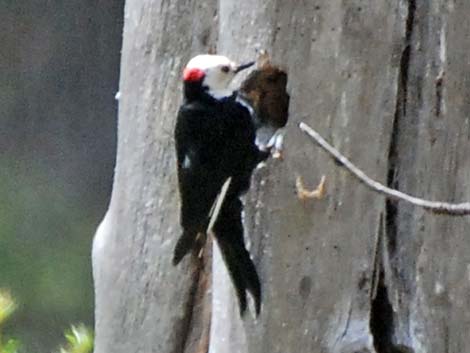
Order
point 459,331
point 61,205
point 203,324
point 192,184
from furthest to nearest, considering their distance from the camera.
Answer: point 61,205 < point 203,324 < point 459,331 < point 192,184

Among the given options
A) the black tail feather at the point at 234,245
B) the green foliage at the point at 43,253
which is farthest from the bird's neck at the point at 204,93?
the green foliage at the point at 43,253

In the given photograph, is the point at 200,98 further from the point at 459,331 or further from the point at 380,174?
the point at 459,331

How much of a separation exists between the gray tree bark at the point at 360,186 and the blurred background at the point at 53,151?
804 millimetres

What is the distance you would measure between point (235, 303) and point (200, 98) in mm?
242

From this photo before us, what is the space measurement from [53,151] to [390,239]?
1066 mm

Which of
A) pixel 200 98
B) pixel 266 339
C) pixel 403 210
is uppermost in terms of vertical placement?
pixel 200 98

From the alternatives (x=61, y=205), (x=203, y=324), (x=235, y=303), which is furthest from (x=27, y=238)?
(x=235, y=303)

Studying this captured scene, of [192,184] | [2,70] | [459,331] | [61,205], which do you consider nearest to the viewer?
[192,184]

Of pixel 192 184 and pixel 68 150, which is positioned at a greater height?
pixel 192 184

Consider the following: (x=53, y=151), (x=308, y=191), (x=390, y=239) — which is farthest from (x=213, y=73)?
(x=53, y=151)

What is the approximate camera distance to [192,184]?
3.42 feet

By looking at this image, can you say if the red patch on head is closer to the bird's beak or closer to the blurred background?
the bird's beak

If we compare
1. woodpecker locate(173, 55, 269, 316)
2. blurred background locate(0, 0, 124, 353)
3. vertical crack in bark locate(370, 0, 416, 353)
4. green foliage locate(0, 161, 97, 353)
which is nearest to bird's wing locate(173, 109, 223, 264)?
woodpecker locate(173, 55, 269, 316)

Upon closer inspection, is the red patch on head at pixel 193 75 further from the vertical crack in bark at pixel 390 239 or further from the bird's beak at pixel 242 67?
the vertical crack in bark at pixel 390 239
